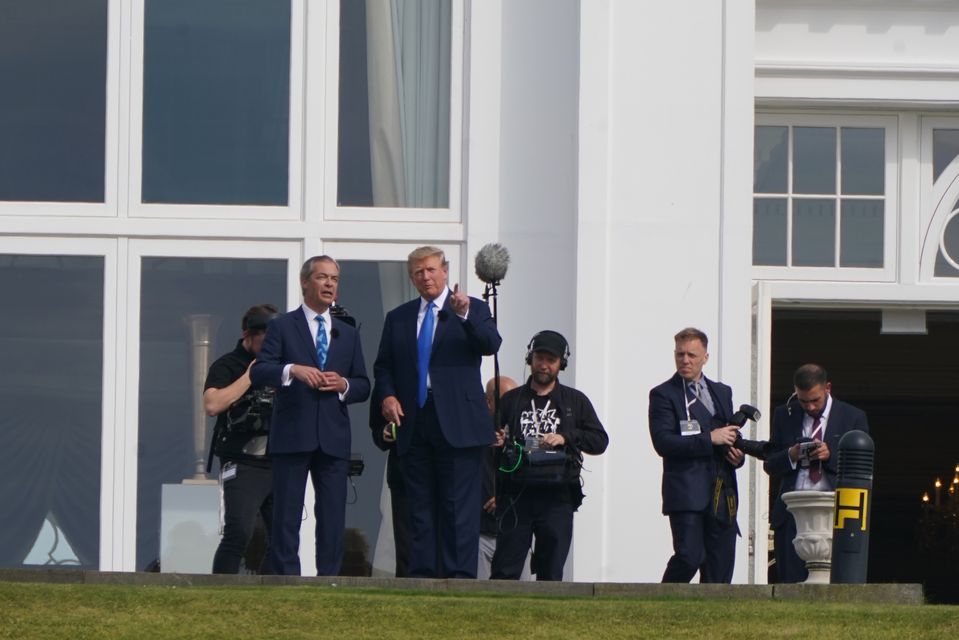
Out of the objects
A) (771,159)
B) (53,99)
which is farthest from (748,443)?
(53,99)

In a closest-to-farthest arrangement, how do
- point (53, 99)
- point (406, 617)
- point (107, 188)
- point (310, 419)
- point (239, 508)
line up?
point (406, 617)
point (310, 419)
point (239, 508)
point (107, 188)
point (53, 99)

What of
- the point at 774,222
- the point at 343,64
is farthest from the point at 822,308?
the point at 343,64

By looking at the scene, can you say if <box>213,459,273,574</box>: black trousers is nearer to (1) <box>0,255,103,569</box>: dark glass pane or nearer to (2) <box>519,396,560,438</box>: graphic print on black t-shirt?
(2) <box>519,396,560,438</box>: graphic print on black t-shirt

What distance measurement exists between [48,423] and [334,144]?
262 cm

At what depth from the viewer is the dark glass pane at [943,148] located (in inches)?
561

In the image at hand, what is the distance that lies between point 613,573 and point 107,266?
389cm

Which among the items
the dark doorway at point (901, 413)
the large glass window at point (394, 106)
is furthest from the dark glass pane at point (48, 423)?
the dark doorway at point (901, 413)

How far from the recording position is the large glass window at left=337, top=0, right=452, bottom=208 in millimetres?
13992

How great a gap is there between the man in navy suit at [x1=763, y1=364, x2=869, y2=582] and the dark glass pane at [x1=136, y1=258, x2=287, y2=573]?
3.84 metres

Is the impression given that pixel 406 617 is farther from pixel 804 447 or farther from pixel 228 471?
pixel 804 447

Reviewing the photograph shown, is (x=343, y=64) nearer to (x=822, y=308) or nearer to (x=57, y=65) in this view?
(x=57, y=65)

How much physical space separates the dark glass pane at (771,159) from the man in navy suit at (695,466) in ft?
9.89

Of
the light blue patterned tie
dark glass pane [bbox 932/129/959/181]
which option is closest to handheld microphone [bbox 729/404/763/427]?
the light blue patterned tie

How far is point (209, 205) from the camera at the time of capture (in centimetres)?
1388
